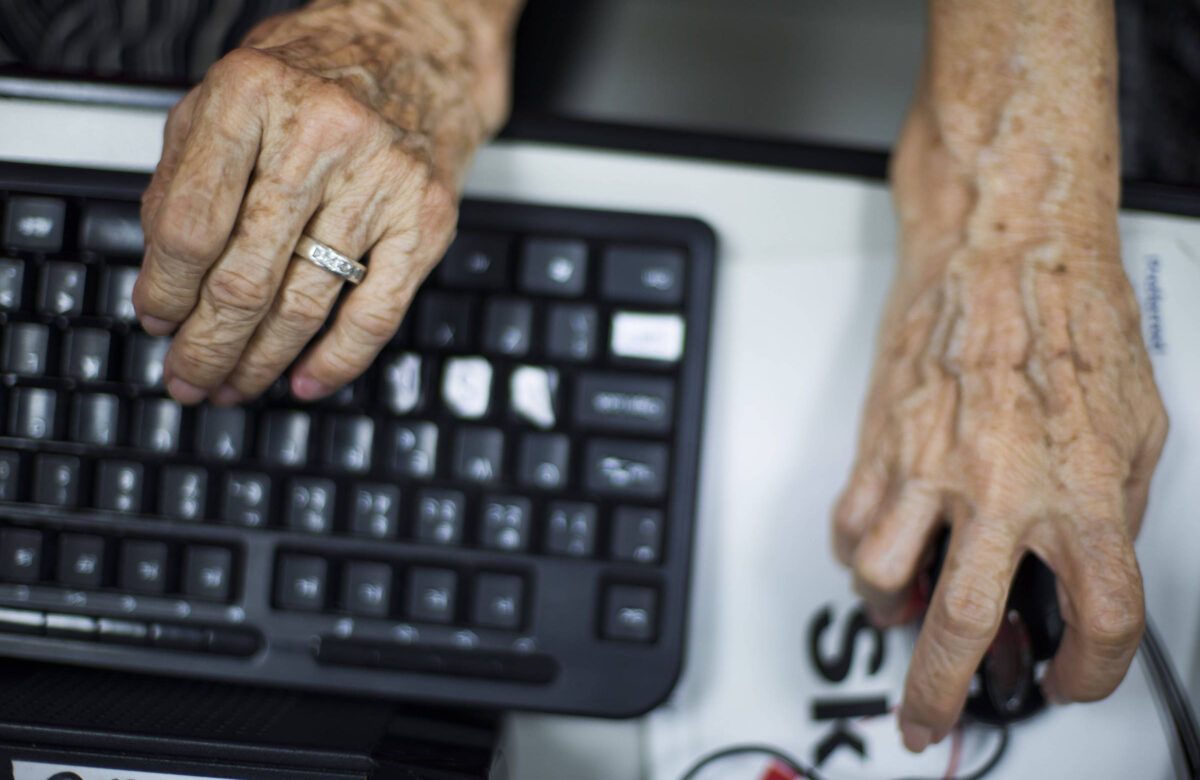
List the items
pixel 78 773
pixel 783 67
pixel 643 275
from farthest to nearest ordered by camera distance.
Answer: pixel 783 67, pixel 643 275, pixel 78 773

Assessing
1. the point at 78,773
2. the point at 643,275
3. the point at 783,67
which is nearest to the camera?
the point at 78,773

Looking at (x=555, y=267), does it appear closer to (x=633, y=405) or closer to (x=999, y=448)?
(x=633, y=405)

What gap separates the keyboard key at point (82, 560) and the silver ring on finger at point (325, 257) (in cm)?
19

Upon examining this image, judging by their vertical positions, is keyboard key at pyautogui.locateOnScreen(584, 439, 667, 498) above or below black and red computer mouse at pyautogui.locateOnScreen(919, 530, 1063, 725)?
above

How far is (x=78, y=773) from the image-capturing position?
12.8 inches

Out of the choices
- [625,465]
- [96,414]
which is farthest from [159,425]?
[625,465]

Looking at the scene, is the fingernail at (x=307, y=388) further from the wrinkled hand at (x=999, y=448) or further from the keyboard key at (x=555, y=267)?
the wrinkled hand at (x=999, y=448)

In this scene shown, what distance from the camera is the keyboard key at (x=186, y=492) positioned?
423mm

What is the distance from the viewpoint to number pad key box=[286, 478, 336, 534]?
0.42 meters

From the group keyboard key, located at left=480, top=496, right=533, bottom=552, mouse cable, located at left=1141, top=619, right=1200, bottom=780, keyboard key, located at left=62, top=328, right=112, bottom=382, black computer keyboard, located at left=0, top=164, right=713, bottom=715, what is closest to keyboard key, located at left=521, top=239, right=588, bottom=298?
black computer keyboard, located at left=0, top=164, right=713, bottom=715

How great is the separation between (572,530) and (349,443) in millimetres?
122

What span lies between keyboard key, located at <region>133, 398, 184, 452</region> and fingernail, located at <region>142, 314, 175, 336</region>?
5 cm

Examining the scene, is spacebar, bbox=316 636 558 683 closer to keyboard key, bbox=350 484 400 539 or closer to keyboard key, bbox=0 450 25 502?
keyboard key, bbox=350 484 400 539

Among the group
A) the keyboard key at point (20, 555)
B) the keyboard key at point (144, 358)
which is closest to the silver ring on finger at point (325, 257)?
the keyboard key at point (144, 358)
